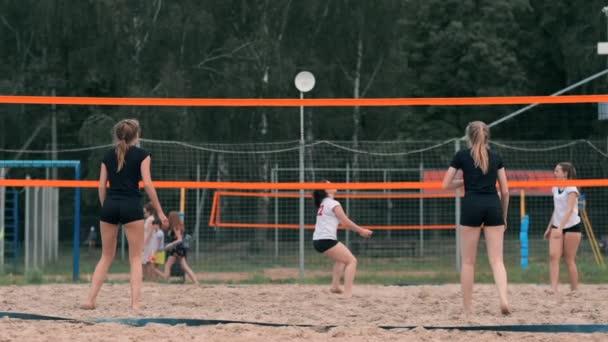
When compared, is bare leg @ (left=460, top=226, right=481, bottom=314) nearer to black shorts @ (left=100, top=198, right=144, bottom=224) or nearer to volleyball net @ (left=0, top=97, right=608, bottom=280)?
black shorts @ (left=100, top=198, right=144, bottom=224)

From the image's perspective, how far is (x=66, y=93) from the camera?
82.4 ft

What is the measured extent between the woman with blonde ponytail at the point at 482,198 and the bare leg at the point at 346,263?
208cm

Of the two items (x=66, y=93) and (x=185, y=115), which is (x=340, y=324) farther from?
(x=66, y=93)

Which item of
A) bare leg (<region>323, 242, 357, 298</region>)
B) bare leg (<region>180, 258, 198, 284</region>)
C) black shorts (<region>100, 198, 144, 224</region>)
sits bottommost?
bare leg (<region>180, 258, 198, 284</region>)

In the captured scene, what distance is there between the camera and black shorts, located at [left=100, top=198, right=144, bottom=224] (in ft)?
23.4

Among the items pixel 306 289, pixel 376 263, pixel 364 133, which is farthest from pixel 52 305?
pixel 364 133

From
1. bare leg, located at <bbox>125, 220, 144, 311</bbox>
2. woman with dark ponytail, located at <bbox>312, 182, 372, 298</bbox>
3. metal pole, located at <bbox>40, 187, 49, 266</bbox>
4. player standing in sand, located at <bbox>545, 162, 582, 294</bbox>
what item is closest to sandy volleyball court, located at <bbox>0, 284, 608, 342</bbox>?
bare leg, located at <bbox>125, 220, 144, 311</bbox>

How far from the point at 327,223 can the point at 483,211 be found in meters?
2.44

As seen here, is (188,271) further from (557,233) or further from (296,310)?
(557,233)

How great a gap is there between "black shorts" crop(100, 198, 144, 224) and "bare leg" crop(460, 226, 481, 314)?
7.52 feet

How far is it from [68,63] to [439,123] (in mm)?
9623

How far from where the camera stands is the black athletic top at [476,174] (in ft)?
23.2

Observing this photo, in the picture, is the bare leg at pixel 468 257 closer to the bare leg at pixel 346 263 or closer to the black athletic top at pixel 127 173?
the bare leg at pixel 346 263

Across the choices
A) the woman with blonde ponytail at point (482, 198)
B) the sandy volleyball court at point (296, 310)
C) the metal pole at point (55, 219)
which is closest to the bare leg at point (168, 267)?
the sandy volleyball court at point (296, 310)
